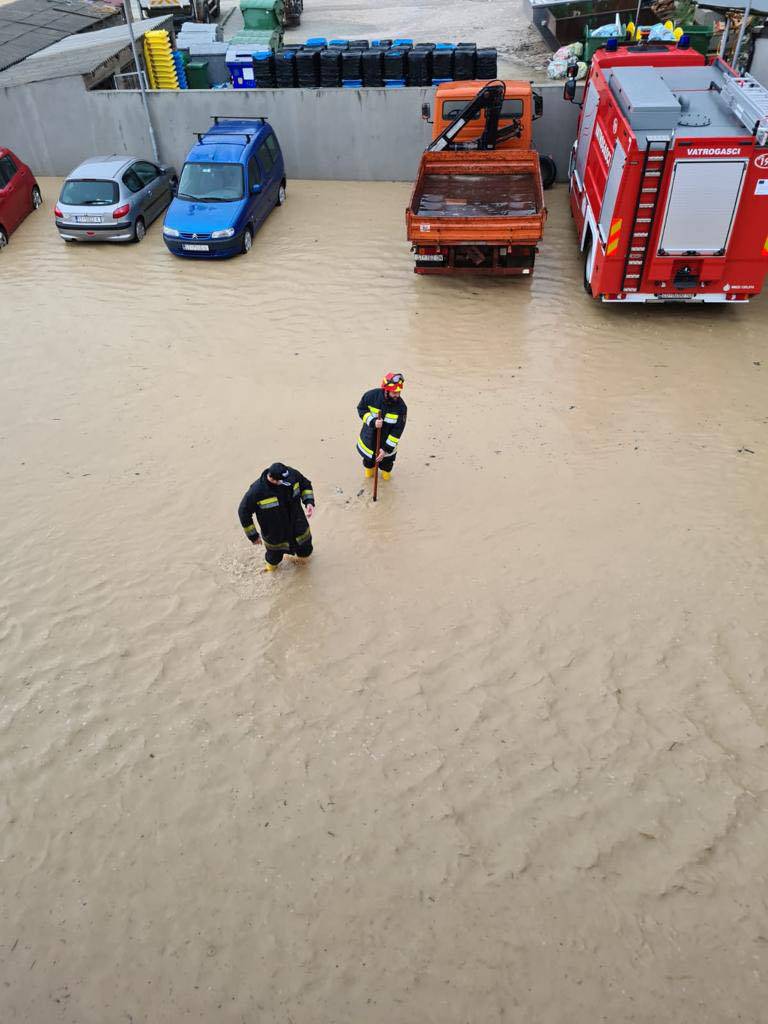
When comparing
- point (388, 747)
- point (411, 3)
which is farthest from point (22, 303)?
point (411, 3)

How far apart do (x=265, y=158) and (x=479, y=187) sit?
15.8 ft

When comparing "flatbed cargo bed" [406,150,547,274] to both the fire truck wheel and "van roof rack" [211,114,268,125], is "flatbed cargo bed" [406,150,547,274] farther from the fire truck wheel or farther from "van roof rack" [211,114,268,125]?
"van roof rack" [211,114,268,125]

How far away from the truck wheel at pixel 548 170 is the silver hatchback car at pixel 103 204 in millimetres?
7836

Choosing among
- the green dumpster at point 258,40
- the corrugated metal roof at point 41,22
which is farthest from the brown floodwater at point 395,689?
the corrugated metal roof at point 41,22

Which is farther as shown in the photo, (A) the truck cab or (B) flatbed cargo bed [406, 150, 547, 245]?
(A) the truck cab

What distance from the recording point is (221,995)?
4316mm

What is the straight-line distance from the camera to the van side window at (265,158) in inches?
574

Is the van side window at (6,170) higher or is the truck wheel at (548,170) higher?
the van side window at (6,170)

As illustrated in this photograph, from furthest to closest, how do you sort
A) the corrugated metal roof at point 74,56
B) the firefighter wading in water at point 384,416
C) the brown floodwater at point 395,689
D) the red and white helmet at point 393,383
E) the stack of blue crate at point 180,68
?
the stack of blue crate at point 180,68 → the corrugated metal roof at point 74,56 → the firefighter wading in water at point 384,416 → the red and white helmet at point 393,383 → the brown floodwater at point 395,689

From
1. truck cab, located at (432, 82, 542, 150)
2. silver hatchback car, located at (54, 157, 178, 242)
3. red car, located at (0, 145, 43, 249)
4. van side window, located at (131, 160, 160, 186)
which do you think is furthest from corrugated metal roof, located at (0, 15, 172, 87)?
truck cab, located at (432, 82, 542, 150)

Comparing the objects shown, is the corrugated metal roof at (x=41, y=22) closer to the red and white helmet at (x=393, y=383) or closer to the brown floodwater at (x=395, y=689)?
the brown floodwater at (x=395, y=689)

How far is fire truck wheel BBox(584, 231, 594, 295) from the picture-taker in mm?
11683

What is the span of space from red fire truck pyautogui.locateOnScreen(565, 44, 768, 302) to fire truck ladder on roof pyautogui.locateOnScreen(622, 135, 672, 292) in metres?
0.01

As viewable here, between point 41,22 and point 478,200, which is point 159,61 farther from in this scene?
point 478,200
